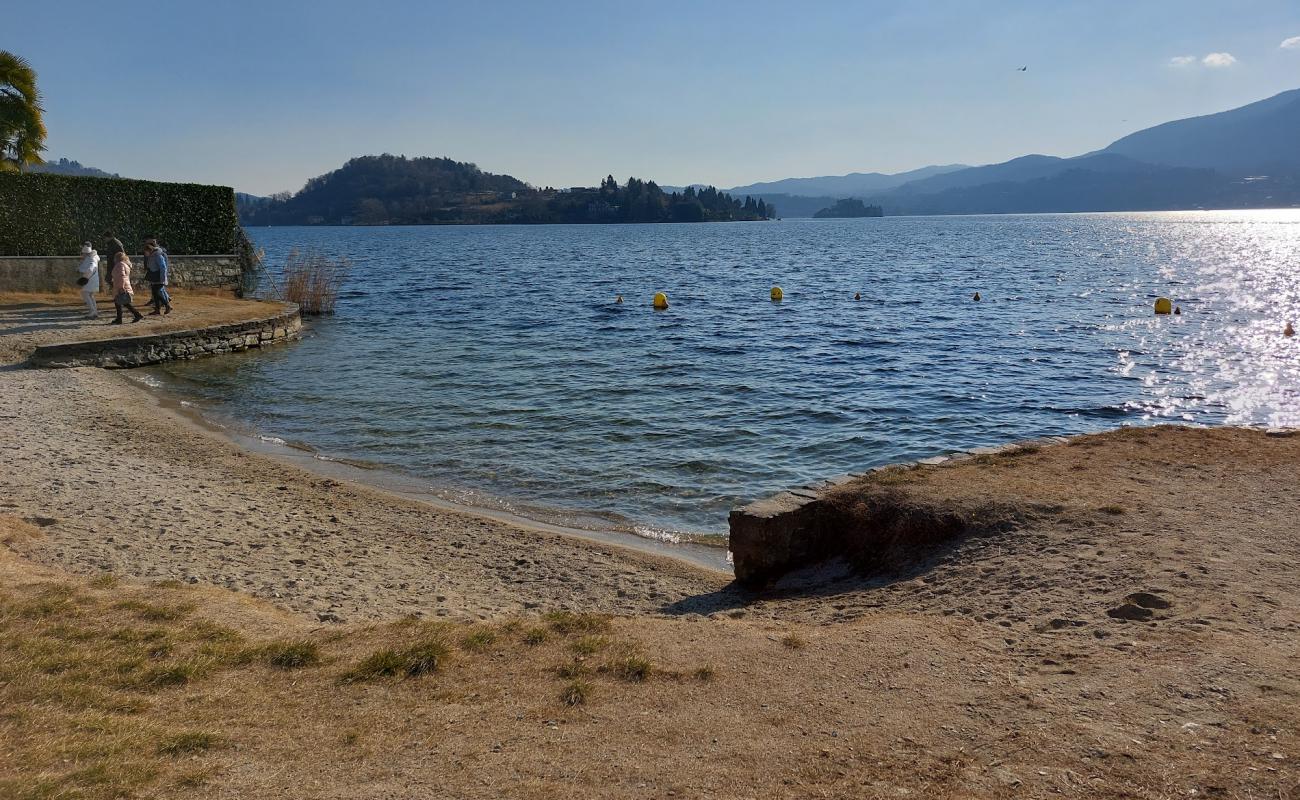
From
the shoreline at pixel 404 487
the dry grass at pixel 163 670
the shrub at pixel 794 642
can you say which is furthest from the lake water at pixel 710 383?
the dry grass at pixel 163 670

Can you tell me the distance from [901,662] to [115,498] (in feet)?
27.1

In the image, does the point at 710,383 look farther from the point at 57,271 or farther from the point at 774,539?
the point at 57,271

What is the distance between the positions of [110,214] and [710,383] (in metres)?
18.8

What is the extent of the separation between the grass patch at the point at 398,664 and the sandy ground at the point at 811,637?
0.14m

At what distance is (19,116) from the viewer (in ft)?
78.3

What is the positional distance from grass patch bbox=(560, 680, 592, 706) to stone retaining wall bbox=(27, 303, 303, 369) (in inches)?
648

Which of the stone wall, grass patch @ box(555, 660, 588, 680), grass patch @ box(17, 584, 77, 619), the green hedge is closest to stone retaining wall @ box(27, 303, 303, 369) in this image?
the stone wall

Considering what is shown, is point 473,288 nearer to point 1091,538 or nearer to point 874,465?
point 874,465

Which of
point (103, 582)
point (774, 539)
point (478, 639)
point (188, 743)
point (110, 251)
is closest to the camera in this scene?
point (188, 743)

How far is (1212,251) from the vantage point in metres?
72.4

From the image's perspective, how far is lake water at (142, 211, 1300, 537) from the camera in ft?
41.7

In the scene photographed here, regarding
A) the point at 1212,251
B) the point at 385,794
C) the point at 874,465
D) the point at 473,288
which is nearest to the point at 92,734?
the point at 385,794

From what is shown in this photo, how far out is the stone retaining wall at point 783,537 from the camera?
25.2 feet

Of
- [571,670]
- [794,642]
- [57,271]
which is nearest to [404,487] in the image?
[571,670]
